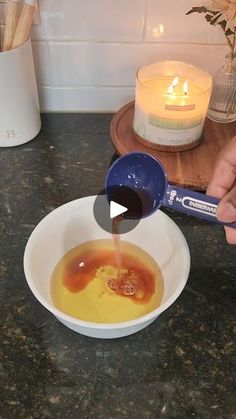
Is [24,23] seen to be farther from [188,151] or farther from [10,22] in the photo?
[188,151]

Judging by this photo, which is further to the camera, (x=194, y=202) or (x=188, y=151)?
(x=188, y=151)

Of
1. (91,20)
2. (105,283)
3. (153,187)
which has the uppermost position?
(91,20)

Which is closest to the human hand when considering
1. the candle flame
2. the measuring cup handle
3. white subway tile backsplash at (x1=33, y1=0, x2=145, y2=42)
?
the measuring cup handle

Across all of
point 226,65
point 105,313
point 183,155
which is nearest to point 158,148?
point 183,155

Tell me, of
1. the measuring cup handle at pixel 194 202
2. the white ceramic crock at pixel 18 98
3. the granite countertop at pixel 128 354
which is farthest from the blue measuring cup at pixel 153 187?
the white ceramic crock at pixel 18 98

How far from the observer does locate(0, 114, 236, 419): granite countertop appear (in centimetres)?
45

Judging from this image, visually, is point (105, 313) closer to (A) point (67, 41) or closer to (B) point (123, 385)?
(B) point (123, 385)

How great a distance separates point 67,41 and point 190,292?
444mm

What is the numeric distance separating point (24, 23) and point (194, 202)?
36 cm

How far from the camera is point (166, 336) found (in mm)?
511

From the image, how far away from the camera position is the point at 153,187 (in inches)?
21.9

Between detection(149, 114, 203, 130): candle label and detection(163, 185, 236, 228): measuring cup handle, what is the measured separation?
0.17 meters
